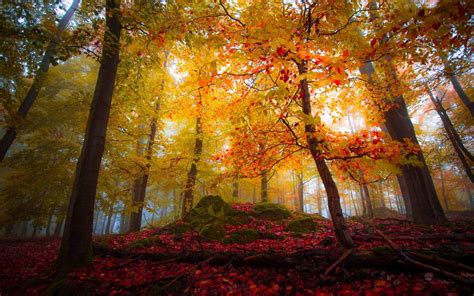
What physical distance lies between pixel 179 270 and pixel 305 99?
180 inches

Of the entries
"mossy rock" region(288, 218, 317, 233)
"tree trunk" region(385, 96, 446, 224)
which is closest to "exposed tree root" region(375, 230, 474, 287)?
"mossy rock" region(288, 218, 317, 233)

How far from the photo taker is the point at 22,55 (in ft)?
17.1

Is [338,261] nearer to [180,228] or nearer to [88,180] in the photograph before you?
[88,180]

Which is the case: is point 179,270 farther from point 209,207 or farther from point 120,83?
point 120,83

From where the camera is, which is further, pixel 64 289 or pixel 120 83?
pixel 120 83

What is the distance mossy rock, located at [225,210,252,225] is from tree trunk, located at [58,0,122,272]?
4.76 m

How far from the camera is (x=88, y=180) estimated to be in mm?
4660

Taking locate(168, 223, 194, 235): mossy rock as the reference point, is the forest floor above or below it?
below

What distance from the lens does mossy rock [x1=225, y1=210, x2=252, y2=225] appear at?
816 cm

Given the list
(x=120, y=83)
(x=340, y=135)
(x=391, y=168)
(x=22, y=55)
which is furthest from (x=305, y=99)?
(x=22, y=55)

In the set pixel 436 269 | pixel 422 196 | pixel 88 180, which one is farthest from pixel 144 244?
pixel 422 196

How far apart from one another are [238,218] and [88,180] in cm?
553

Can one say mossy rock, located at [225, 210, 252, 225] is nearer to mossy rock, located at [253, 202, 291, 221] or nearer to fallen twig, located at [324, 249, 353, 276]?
mossy rock, located at [253, 202, 291, 221]

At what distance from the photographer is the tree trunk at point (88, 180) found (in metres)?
4.36
